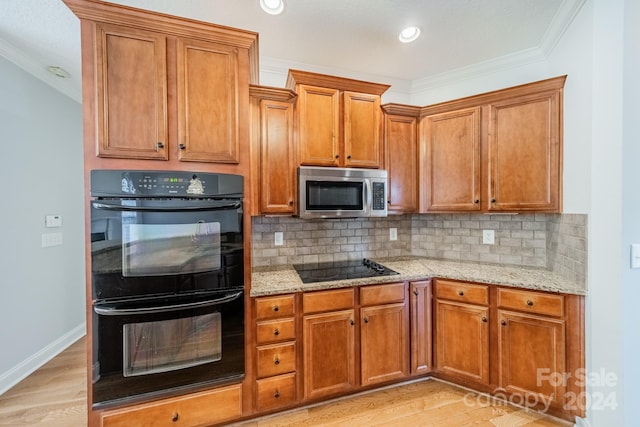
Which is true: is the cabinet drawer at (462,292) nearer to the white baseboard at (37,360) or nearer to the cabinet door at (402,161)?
the cabinet door at (402,161)

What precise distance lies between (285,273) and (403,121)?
1794mm

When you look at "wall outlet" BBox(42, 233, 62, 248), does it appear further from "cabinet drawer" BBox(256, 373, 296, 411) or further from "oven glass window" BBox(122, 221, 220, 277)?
"cabinet drawer" BBox(256, 373, 296, 411)

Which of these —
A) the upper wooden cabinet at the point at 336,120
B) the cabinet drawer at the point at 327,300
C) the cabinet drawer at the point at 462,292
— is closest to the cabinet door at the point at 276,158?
the upper wooden cabinet at the point at 336,120

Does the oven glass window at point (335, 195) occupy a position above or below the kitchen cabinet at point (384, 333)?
above

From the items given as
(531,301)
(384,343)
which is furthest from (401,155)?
(384,343)

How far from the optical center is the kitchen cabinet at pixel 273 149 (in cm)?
211

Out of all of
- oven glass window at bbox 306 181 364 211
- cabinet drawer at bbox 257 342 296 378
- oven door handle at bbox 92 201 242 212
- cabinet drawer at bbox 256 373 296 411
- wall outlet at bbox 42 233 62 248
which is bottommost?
cabinet drawer at bbox 256 373 296 411

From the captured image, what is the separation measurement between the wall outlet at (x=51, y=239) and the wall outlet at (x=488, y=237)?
14.1 ft

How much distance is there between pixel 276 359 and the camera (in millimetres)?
1825

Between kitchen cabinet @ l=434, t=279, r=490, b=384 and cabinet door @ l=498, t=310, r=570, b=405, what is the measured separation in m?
0.12

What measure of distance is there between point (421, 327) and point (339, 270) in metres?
0.82

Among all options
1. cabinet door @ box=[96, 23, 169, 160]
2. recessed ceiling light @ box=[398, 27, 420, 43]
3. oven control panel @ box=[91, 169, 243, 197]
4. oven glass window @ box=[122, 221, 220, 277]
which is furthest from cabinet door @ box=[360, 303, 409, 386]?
recessed ceiling light @ box=[398, 27, 420, 43]

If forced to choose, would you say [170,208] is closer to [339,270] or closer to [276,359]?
[276,359]

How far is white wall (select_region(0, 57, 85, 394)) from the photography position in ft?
7.22
